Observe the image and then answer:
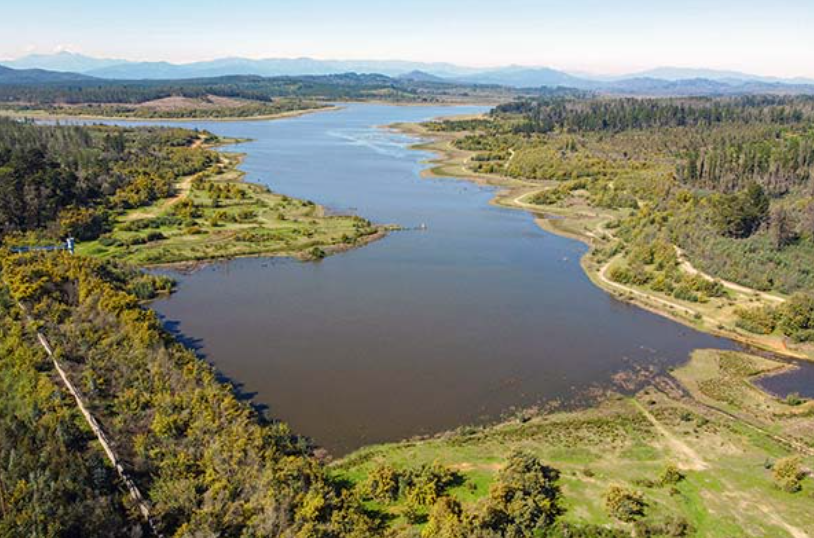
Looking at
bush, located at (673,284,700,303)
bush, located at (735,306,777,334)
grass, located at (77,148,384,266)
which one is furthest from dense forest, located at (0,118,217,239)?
bush, located at (735,306,777,334)

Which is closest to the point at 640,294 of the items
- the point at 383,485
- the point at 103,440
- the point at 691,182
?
the point at 383,485

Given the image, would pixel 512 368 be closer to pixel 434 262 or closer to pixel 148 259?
pixel 434 262

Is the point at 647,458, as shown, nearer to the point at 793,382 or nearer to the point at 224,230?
the point at 793,382

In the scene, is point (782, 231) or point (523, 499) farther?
point (782, 231)

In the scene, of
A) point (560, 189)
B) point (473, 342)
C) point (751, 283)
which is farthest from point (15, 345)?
point (560, 189)

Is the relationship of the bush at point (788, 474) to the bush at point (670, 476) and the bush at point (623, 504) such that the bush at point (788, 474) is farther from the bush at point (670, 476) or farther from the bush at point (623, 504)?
the bush at point (623, 504)

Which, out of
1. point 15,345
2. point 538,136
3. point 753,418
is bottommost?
point 753,418

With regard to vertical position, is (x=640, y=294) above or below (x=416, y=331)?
above
